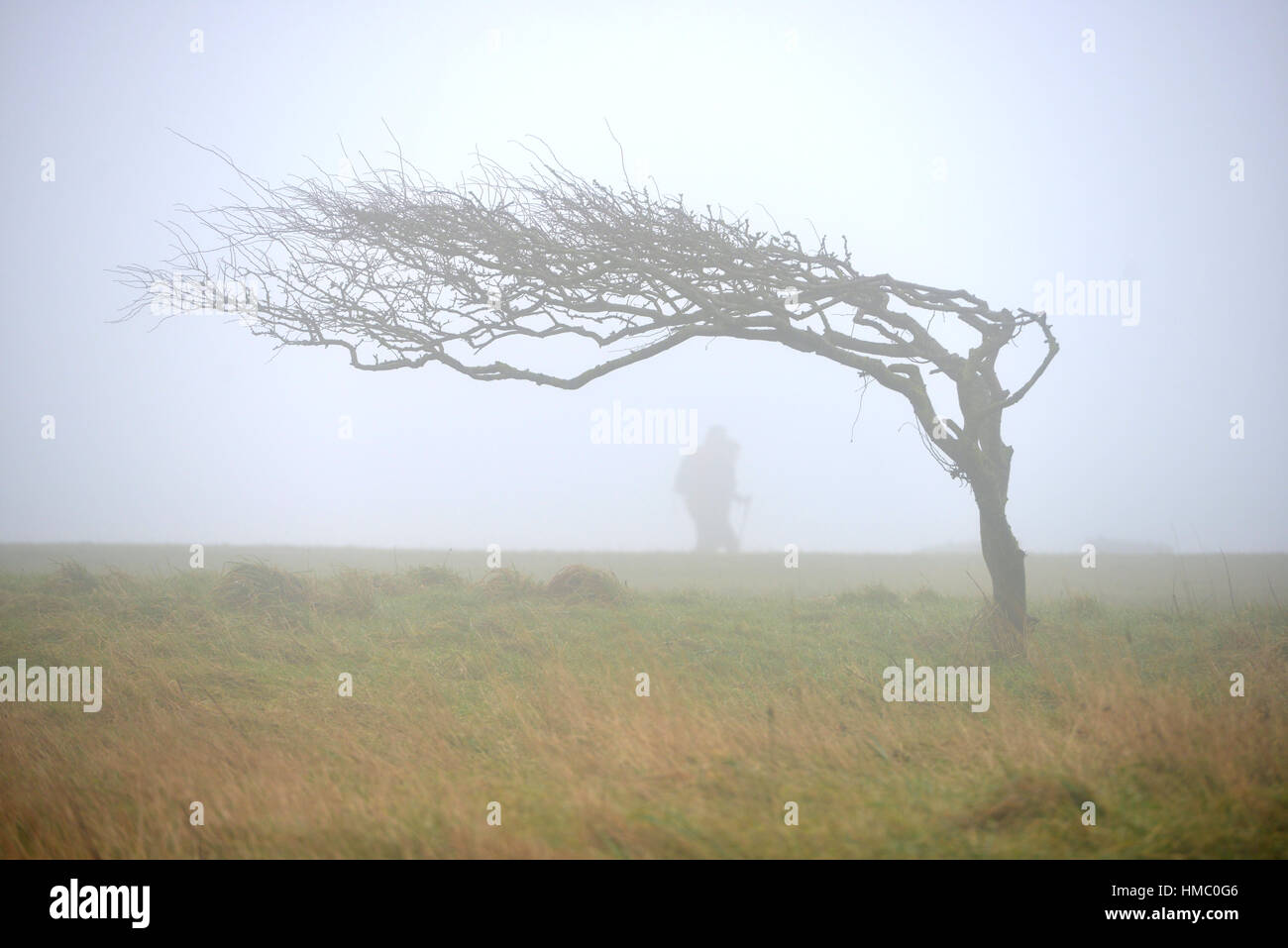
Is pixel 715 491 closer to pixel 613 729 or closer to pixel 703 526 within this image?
pixel 703 526

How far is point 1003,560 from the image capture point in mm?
12250

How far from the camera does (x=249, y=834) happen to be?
565cm

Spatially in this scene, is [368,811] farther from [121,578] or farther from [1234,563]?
[1234,563]

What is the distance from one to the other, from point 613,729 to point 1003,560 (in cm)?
771

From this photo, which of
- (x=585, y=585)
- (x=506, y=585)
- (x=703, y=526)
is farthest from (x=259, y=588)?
(x=703, y=526)

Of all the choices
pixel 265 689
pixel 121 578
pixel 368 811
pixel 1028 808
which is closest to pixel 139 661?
pixel 265 689

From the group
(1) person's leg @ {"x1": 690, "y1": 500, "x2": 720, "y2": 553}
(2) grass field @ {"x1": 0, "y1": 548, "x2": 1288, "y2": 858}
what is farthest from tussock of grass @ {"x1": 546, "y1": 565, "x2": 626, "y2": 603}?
(1) person's leg @ {"x1": 690, "y1": 500, "x2": 720, "y2": 553}

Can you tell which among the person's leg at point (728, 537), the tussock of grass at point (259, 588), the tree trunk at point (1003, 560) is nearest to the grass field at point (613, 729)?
the tussock of grass at point (259, 588)

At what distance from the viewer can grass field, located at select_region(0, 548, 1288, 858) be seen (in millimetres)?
5410

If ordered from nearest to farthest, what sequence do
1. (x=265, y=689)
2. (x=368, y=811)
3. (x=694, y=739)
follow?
(x=368, y=811) → (x=694, y=739) → (x=265, y=689)

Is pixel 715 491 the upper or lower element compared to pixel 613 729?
upper

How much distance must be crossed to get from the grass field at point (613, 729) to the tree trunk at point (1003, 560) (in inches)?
21.0

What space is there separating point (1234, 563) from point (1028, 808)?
1189 inches

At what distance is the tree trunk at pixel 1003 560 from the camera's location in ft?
39.5
